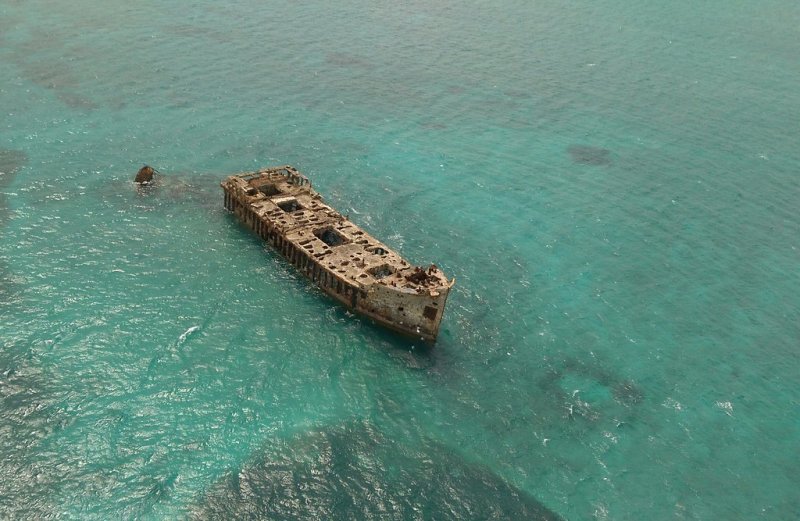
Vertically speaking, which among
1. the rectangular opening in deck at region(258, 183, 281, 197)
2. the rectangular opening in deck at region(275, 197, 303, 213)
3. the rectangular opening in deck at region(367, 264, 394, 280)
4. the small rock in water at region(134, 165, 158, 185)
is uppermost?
the rectangular opening in deck at region(367, 264, 394, 280)

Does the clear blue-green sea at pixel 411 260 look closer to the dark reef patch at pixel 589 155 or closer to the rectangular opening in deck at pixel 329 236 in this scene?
the dark reef patch at pixel 589 155

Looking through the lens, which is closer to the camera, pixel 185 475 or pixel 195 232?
pixel 185 475

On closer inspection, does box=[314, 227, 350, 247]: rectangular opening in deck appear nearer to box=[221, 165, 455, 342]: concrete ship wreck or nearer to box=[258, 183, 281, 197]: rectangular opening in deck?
box=[221, 165, 455, 342]: concrete ship wreck

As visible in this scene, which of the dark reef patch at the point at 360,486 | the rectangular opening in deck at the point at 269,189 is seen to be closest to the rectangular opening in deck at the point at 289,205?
the rectangular opening in deck at the point at 269,189

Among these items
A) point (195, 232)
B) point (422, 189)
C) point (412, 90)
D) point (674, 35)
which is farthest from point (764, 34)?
point (195, 232)

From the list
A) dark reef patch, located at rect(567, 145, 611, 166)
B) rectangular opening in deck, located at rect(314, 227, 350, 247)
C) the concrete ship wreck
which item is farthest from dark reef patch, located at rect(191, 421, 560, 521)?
dark reef patch, located at rect(567, 145, 611, 166)

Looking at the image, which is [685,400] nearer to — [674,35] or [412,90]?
[412,90]

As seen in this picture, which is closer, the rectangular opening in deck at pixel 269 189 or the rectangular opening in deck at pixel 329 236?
the rectangular opening in deck at pixel 329 236
